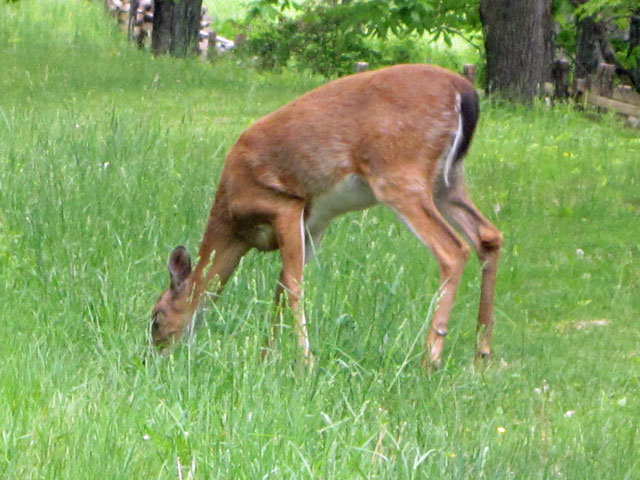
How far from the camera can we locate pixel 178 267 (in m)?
6.30

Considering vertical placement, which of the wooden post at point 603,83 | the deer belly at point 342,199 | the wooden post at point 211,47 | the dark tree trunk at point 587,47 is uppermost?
the dark tree trunk at point 587,47

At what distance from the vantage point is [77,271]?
21.1ft

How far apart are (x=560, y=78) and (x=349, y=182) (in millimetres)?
10608

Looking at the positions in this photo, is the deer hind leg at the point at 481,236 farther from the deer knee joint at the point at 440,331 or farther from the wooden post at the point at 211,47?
the wooden post at the point at 211,47

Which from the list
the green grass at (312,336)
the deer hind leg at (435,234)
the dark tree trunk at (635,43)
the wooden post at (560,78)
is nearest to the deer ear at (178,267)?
the green grass at (312,336)

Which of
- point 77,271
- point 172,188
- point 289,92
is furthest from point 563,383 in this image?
point 289,92

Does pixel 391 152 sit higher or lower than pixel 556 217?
higher

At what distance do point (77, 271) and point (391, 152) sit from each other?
1720 mm

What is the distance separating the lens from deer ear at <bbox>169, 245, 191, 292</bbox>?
20.3 feet

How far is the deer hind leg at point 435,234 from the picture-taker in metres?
6.40

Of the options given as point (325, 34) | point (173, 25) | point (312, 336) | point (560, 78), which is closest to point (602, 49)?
point (560, 78)

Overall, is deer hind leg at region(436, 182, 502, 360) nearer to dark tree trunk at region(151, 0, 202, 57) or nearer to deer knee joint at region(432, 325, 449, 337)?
deer knee joint at region(432, 325, 449, 337)

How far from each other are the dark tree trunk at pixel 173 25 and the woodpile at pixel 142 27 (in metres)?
0.92

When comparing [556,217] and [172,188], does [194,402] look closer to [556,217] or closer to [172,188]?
[172,188]
